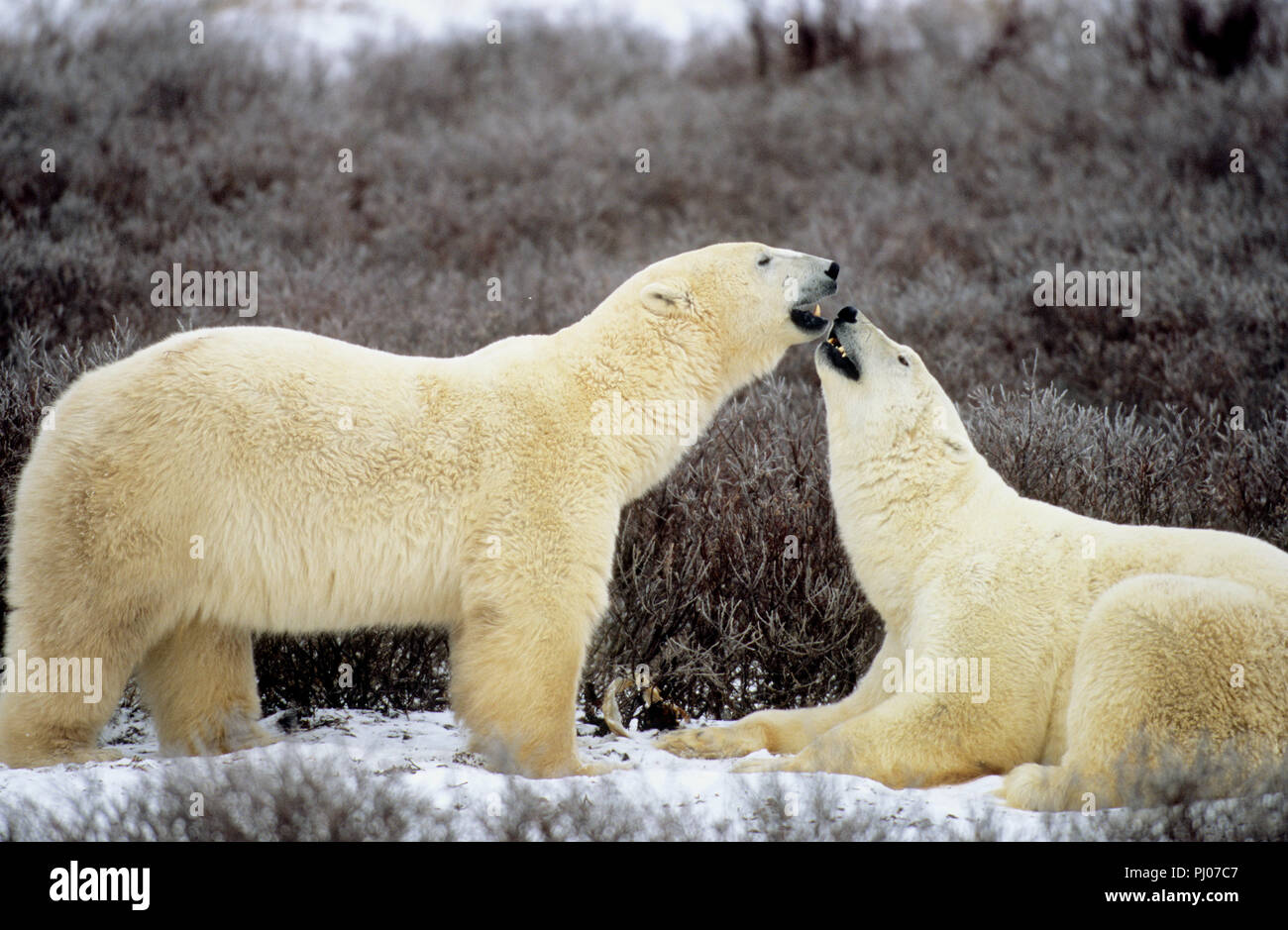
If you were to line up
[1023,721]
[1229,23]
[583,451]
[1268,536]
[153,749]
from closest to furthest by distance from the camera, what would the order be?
1. [1023,721]
2. [583,451]
3. [153,749]
4. [1268,536]
5. [1229,23]

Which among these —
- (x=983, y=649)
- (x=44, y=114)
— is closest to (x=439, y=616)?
(x=983, y=649)

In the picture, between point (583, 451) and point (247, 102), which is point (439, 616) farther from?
point (247, 102)

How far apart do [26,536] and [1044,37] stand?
41.1 feet

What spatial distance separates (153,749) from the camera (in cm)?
406

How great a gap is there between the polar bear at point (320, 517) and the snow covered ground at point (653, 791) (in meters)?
0.19

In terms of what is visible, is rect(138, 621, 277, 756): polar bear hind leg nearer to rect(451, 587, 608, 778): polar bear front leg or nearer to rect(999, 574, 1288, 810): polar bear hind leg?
rect(451, 587, 608, 778): polar bear front leg

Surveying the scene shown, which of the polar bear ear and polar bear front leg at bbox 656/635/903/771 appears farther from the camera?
the polar bear ear

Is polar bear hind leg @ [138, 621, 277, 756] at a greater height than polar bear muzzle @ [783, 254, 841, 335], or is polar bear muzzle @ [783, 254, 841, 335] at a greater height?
polar bear muzzle @ [783, 254, 841, 335]

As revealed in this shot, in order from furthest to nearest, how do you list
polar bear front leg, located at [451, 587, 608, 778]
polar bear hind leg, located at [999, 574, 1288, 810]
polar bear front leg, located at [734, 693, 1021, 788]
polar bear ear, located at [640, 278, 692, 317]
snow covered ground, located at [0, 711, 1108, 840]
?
polar bear ear, located at [640, 278, 692, 317], polar bear front leg, located at [451, 587, 608, 778], polar bear front leg, located at [734, 693, 1021, 788], polar bear hind leg, located at [999, 574, 1288, 810], snow covered ground, located at [0, 711, 1108, 840]

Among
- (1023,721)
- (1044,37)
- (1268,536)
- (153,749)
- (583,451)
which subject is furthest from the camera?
(1044,37)

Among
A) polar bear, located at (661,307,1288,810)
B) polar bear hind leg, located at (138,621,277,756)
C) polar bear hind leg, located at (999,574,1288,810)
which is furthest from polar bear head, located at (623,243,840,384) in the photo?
polar bear hind leg, located at (138,621,277,756)

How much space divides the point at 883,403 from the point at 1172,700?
118 cm

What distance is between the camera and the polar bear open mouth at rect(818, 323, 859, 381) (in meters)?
3.84

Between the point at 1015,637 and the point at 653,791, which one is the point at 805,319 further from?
the point at 653,791
